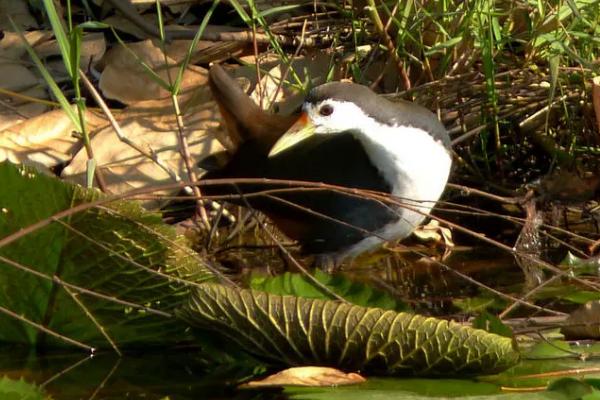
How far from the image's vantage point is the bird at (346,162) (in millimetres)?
3691

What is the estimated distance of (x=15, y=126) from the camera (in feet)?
14.1

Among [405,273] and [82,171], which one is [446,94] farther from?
[82,171]

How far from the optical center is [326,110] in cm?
372

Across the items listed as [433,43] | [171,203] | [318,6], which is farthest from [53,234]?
[318,6]

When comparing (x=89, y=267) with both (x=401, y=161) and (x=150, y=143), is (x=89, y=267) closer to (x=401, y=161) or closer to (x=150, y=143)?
(x=401, y=161)

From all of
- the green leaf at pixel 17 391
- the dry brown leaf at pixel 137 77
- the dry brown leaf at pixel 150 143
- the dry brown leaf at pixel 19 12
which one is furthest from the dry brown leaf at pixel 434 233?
the green leaf at pixel 17 391

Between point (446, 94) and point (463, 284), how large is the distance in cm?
87

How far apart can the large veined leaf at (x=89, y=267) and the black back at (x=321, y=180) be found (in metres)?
1.06

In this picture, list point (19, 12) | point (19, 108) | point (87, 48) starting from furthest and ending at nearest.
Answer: point (19, 12)
point (87, 48)
point (19, 108)

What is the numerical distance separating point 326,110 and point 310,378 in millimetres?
1490

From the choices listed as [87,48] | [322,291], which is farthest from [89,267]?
[87,48]

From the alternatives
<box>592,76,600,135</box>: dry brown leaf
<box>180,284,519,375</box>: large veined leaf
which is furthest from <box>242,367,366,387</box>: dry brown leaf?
<box>592,76,600,135</box>: dry brown leaf

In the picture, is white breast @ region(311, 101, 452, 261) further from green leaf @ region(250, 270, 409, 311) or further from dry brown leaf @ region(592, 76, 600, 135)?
green leaf @ region(250, 270, 409, 311)

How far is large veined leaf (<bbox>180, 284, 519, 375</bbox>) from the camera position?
2.30m
